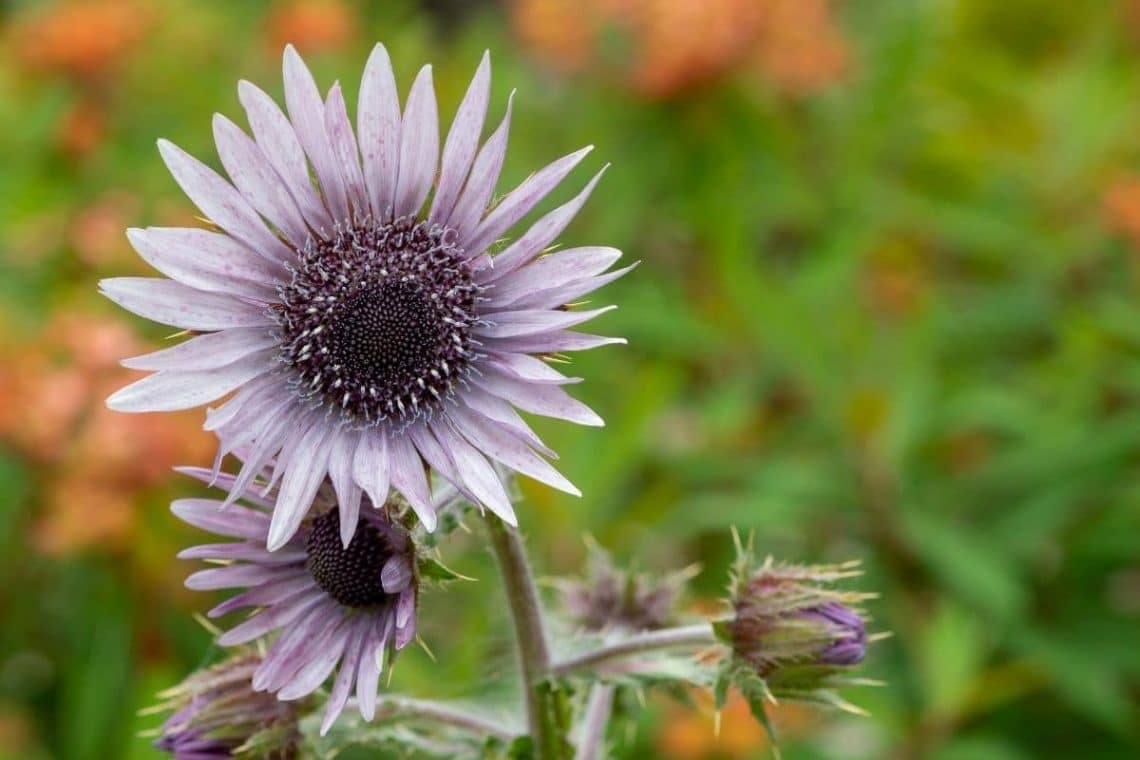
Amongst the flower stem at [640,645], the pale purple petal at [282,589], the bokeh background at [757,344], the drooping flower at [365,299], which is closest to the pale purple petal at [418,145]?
the drooping flower at [365,299]

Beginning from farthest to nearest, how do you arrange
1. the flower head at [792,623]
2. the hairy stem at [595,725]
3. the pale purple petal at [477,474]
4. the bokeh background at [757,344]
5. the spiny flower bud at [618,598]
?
the bokeh background at [757,344] → the spiny flower bud at [618,598] → the hairy stem at [595,725] → the flower head at [792,623] → the pale purple petal at [477,474]

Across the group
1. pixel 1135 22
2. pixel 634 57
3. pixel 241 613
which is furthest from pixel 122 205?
pixel 1135 22

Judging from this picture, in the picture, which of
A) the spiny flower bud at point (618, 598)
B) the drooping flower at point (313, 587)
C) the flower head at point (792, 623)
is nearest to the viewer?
the drooping flower at point (313, 587)

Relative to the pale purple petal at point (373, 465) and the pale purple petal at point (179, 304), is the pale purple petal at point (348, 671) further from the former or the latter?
the pale purple petal at point (179, 304)

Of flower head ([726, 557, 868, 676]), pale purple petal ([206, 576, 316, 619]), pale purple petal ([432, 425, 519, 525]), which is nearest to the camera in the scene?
pale purple petal ([432, 425, 519, 525])

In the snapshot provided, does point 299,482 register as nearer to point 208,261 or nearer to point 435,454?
point 435,454

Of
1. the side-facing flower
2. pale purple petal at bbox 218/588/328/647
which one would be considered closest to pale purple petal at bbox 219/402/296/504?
pale purple petal at bbox 218/588/328/647

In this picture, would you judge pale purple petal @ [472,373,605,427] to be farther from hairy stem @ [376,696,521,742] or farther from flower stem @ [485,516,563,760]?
hairy stem @ [376,696,521,742]
